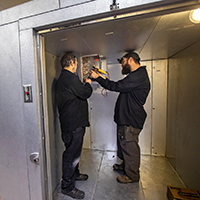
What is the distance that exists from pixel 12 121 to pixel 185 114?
1714 mm

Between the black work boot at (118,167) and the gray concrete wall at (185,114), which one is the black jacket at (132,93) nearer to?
the gray concrete wall at (185,114)

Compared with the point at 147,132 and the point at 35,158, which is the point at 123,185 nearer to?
the point at 147,132

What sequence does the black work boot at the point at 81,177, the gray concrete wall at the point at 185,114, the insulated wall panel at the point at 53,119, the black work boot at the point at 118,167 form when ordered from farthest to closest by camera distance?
the black work boot at the point at 118,167, the black work boot at the point at 81,177, the insulated wall panel at the point at 53,119, the gray concrete wall at the point at 185,114

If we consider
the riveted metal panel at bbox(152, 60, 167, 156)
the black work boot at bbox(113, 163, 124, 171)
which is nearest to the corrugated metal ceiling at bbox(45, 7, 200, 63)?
the riveted metal panel at bbox(152, 60, 167, 156)

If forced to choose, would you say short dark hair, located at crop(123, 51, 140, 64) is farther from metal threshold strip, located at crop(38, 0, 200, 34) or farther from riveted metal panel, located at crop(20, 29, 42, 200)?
riveted metal panel, located at crop(20, 29, 42, 200)

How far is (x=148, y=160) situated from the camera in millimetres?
1696

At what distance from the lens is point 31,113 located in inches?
27.7

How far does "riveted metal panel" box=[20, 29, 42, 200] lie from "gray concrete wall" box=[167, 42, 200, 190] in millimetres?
1439

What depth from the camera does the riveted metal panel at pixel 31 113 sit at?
67cm

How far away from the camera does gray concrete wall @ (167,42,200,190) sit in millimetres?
1079

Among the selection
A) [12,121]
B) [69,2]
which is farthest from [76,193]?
[69,2]

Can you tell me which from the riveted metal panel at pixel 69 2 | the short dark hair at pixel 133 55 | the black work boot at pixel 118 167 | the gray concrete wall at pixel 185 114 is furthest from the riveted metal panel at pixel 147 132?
the riveted metal panel at pixel 69 2

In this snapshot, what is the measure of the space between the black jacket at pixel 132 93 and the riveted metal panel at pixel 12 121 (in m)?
0.78

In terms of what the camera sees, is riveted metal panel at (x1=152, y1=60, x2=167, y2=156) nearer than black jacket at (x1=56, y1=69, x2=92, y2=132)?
No
